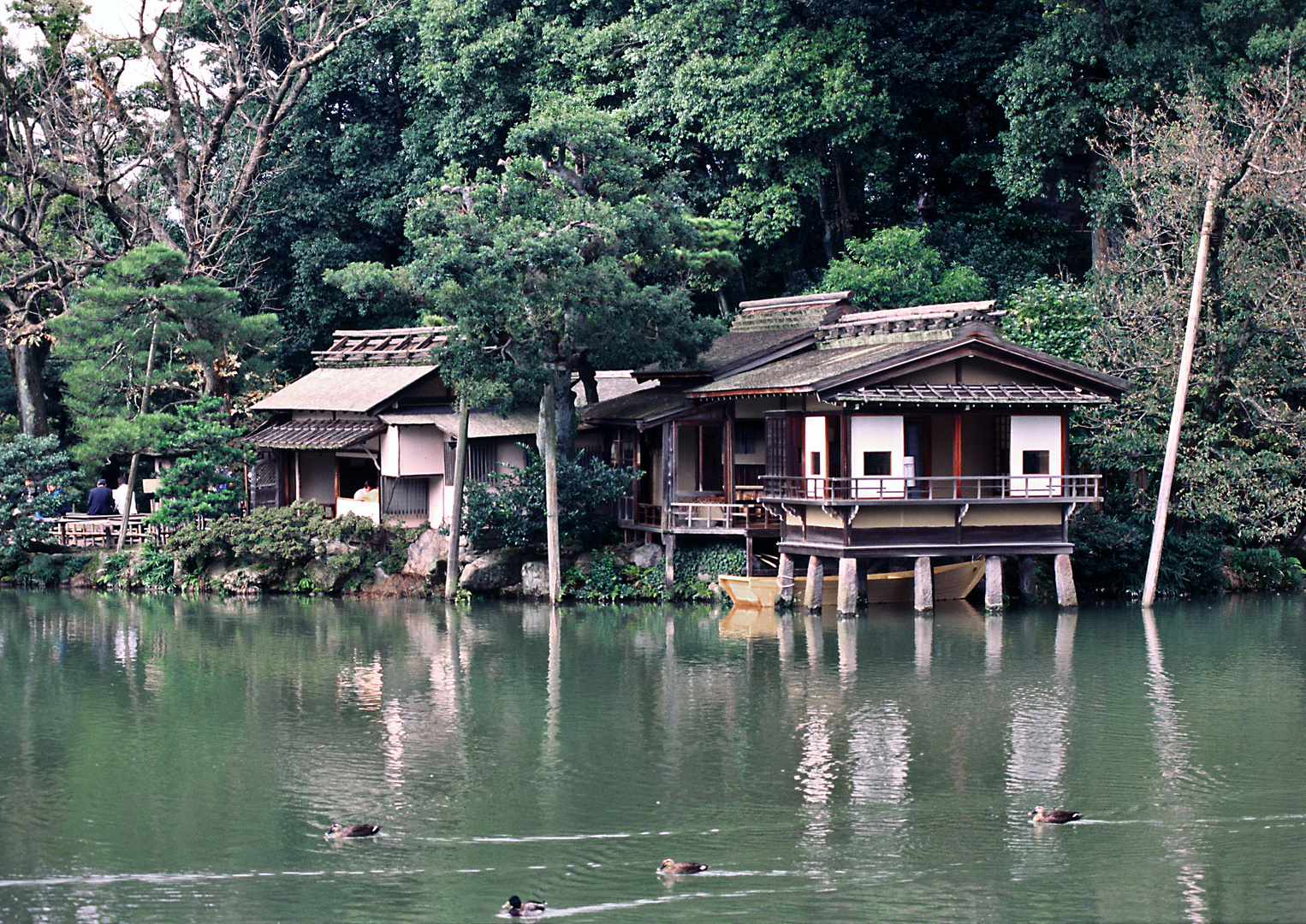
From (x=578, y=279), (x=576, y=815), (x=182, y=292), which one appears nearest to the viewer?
(x=576, y=815)

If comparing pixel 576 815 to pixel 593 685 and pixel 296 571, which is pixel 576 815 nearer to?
pixel 593 685

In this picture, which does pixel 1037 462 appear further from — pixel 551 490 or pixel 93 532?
pixel 93 532

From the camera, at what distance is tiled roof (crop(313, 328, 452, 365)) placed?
3831 centimetres

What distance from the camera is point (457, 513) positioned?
32.7m

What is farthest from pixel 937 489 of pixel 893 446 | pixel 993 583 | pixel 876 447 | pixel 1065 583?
pixel 1065 583

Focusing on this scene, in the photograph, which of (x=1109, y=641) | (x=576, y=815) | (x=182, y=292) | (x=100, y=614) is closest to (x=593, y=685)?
(x=576, y=815)

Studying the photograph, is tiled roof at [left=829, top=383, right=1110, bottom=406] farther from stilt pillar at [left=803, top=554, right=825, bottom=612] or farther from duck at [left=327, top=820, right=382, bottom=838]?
duck at [left=327, top=820, right=382, bottom=838]

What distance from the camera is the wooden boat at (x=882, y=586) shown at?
31.0m

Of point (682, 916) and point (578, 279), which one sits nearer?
point (682, 916)

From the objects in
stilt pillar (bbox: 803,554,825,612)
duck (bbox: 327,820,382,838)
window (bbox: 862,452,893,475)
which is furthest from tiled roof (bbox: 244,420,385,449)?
duck (bbox: 327,820,382,838)

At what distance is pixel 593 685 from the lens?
75.9ft

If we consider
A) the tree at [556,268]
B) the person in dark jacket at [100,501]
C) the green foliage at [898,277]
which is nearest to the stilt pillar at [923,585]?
the tree at [556,268]

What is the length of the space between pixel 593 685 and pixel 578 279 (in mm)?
10708

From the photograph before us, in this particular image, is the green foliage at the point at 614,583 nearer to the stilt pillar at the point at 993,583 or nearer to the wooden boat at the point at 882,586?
the wooden boat at the point at 882,586
